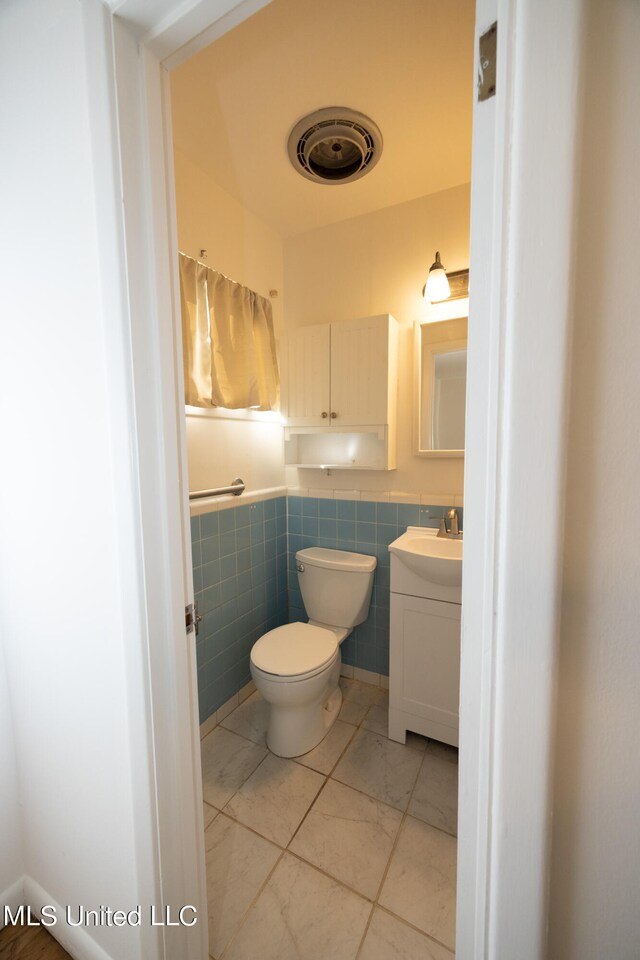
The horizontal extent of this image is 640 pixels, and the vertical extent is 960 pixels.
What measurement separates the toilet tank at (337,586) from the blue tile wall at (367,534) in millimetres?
81

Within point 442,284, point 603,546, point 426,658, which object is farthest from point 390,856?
point 442,284

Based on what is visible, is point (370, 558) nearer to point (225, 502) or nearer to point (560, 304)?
point (225, 502)

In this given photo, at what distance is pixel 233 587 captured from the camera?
5.78 ft

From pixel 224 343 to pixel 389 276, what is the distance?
919 millimetres

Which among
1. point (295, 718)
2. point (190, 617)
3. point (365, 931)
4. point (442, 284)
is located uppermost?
point (442, 284)

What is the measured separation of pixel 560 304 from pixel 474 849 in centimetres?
60

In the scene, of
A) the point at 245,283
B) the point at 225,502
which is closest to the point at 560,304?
the point at 225,502

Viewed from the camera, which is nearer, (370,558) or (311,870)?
(311,870)

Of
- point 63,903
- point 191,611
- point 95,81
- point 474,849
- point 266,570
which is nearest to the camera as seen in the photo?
point 474,849

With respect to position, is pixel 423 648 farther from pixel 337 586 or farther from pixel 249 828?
pixel 249 828

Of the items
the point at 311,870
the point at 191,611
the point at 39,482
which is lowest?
the point at 311,870

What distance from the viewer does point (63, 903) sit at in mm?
935

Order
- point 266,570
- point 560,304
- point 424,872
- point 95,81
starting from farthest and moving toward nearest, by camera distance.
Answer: point 266,570 < point 424,872 < point 95,81 < point 560,304

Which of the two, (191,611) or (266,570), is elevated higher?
(191,611)
